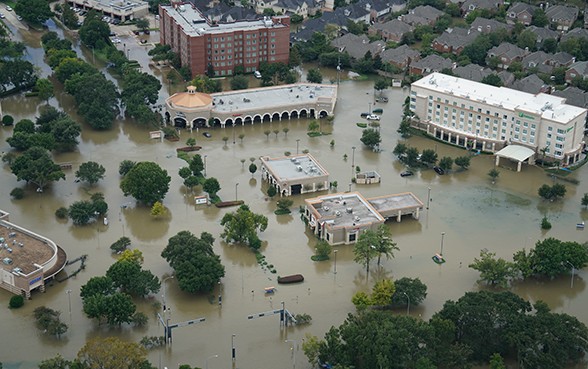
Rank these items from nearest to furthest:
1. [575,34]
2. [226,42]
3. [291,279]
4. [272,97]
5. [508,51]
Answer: [291,279]
[272,97]
[226,42]
[508,51]
[575,34]

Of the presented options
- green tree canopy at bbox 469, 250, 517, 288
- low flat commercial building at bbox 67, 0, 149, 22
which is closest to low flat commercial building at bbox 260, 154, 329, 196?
green tree canopy at bbox 469, 250, 517, 288

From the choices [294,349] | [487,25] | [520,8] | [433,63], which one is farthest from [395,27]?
[294,349]

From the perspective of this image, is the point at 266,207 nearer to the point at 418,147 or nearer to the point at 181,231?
the point at 181,231

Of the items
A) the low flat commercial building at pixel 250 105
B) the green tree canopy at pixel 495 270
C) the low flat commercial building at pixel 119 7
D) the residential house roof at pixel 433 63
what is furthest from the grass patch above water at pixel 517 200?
the low flat commercial building at pixel 119 7

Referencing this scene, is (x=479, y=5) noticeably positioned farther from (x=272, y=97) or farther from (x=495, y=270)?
(x=495, y=270)

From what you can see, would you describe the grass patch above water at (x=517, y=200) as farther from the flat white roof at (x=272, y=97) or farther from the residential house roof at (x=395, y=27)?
the residential house roof at (x=395, y=27)

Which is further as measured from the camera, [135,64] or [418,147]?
[135,64]

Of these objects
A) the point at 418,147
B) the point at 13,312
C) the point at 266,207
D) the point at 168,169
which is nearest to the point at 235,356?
the point at 13,312

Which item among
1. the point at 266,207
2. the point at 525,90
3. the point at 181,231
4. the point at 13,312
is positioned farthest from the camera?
the point at 525,90
